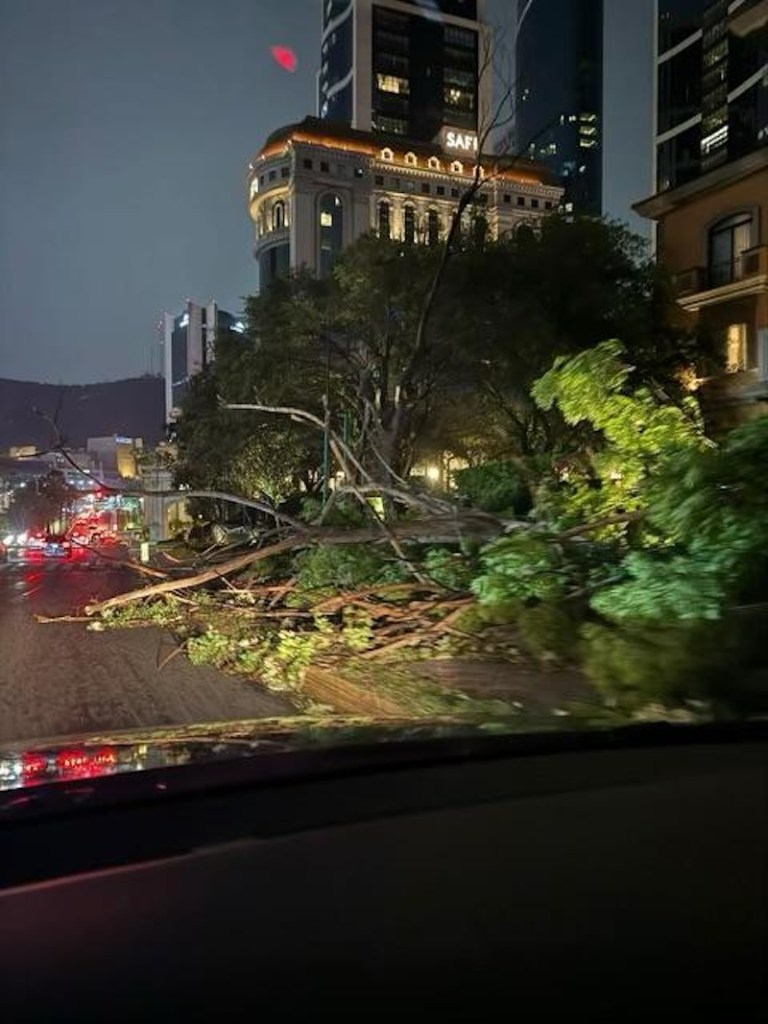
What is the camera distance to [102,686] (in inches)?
411

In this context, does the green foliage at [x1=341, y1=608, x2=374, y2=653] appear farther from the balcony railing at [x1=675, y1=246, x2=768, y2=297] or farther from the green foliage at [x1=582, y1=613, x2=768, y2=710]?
the balcony railing at [x1=675, y1=246, x2=768, y2=297]

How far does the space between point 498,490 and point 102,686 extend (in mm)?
7367

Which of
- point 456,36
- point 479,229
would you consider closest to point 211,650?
point 479,229

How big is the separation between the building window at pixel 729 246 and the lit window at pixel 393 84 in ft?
384

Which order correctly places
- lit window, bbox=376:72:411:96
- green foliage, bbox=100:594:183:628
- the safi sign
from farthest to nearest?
1. lit window, bbox=376:72:411:96
2. the safi sign
3. green foliage, bbox=100:594:183:628

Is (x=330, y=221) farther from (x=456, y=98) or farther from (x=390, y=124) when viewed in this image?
(x=456, y=98)

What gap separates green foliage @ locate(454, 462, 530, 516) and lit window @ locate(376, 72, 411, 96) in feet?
433

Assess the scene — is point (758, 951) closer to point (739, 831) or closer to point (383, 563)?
point (739, 831)

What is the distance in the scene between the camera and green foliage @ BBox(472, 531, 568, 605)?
9523mm

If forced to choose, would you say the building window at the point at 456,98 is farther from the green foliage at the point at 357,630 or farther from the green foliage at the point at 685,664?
the green foliage at the point at 685,664

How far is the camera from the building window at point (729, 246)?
2947 centimetres

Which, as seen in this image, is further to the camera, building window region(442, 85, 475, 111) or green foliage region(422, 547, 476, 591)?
building window region(442, 85, 475, 111)

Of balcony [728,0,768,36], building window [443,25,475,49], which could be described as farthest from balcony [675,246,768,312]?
building window [443,25,475,49]

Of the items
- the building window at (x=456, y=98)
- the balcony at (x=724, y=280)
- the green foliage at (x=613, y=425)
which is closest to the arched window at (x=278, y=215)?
the building window at (x=456, y=98)
